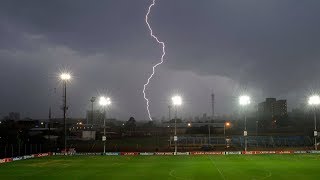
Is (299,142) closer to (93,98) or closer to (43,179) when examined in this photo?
(93,98)

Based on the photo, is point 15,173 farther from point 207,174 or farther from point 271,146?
point 271,146

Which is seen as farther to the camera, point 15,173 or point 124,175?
point 15,173

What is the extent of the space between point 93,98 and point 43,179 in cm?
7205

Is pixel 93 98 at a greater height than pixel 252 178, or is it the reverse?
pixel 93 98

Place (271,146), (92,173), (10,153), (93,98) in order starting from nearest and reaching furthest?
(92,173) → (10,153) → (271,146) → (93,98)

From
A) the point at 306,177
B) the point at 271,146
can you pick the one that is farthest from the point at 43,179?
the point at 271,146

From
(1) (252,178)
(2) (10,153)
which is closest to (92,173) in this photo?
(1) (252,178)

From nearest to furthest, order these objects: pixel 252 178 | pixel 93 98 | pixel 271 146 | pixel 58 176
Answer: pixel 252 178 → pixel 58 176 → pixel 271 146 → pixel 93 98

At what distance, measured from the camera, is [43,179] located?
34344 mm

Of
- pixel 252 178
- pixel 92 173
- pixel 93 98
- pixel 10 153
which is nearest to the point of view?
pixel 252 178

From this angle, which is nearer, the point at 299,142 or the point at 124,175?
the point at 124,175

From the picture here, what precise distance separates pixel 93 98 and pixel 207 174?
237 ft

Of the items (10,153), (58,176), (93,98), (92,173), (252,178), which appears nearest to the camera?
(252,178)

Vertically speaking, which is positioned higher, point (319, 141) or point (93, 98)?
point (93, 98)
